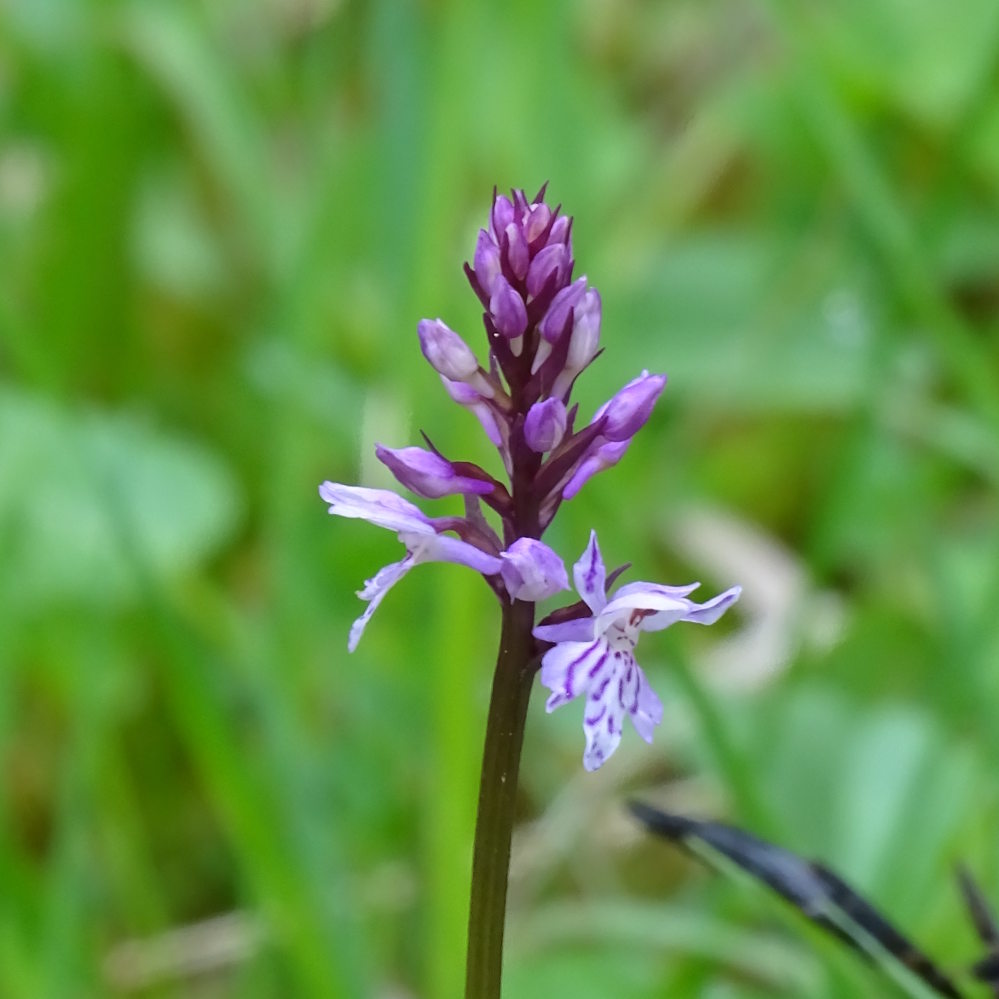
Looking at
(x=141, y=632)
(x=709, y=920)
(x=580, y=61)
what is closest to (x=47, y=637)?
(x=141, y=632)

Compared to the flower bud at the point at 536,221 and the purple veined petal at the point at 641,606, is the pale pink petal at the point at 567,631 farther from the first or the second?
the flower bud at the point at 536,221

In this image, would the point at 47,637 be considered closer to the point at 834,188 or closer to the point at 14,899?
the point at 14,899

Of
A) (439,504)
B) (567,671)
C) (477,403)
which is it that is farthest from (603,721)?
(439,504)

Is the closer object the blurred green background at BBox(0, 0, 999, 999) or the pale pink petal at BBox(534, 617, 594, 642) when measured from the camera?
the pale pink petal at BBox(534, 617, 594, 642)

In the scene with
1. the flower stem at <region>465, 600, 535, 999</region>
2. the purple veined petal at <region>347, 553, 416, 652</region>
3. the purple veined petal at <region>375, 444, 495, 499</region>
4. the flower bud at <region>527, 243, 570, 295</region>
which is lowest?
the flower stem at <region>465, 600, 535, 999</region>

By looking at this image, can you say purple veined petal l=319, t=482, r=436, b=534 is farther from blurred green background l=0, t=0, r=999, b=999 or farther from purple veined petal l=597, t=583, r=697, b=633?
blurred green background l=0, t=0, r=999, b=999

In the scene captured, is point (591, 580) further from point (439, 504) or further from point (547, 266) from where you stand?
point (439, 504)

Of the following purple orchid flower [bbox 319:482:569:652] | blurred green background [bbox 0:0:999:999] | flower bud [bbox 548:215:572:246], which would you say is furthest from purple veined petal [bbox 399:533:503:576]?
blurred green background [bbox 0:0:999:999]

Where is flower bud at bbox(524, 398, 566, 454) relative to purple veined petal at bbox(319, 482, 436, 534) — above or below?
below
